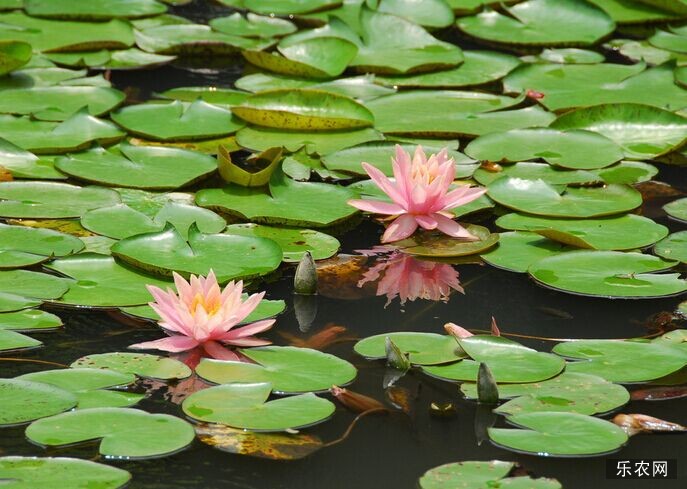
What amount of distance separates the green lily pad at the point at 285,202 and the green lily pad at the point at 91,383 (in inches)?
40.4

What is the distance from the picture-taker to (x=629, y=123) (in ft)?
14.1

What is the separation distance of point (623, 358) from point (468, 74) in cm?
239

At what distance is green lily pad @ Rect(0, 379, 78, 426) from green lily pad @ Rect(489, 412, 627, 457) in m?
0.93

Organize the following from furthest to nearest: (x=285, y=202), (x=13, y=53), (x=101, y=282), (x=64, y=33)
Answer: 1. (x=64, y=33)
2. (x=13, y=53)
3. (x=285, y=202)
4. (x=101, y=282)

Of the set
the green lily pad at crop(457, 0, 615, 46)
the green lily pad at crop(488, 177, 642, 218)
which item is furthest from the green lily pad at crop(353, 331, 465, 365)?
the green lily pad at crop(457, 0, 615, 46)

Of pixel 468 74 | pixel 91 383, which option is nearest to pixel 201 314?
pixel 91 383

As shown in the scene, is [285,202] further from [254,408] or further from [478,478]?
[478,478]

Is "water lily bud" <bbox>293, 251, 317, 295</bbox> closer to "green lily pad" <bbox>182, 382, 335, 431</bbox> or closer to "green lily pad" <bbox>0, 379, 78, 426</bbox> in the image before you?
"green lily pad" <bbox>182, 382, 335, 431</bbox>

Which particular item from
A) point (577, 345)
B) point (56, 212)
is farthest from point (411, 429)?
point (56, 212)

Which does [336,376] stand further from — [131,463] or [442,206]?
[442,206]

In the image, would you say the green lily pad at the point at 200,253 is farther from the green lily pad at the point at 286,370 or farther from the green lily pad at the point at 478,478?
the green lily pad at the point at 478,478

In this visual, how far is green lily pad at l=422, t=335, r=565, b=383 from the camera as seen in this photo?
263cm

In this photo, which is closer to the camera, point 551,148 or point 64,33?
point 551,148

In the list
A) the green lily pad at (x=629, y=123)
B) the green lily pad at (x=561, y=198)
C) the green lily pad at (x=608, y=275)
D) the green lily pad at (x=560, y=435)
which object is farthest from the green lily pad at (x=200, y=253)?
the green lily pad at (x=629, y=123)
